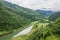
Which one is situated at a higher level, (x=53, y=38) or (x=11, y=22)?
Result: (x=11, y=22)

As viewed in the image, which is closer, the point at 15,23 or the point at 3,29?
the point at 3,29

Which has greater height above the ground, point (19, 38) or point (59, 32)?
point (19, 38)

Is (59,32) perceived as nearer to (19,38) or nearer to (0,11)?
(19,38)

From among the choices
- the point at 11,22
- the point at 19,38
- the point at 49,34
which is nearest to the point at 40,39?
the point at 49,34

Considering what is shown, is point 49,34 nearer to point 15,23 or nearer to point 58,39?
point 58,39

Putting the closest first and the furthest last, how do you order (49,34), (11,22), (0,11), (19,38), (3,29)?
(49,34) → (19,38) → (3,29) → (11,22) → (0,11)

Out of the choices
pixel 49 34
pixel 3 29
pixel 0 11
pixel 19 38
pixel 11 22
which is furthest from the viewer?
pixel 0 11

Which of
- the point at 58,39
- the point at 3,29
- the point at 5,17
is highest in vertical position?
the point at 5,17

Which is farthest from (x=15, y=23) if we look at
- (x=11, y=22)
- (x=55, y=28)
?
(x=55, y=28)

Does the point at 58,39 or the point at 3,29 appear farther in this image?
the point at 3,29
